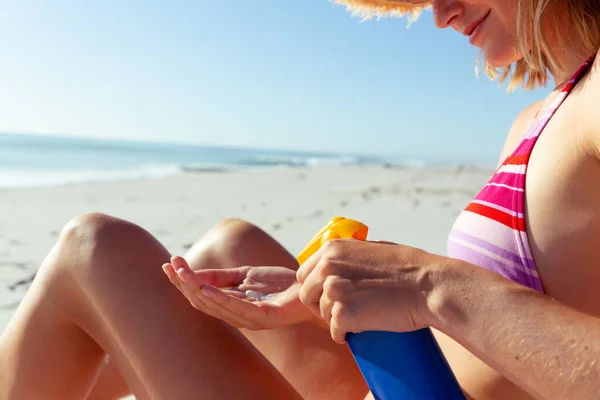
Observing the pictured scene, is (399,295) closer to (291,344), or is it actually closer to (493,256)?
(493,256)

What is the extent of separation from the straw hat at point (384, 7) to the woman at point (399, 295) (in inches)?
16.0

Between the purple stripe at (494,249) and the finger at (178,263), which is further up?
the purple stripe at (494,249)

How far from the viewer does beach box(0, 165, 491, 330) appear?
391 centimetres

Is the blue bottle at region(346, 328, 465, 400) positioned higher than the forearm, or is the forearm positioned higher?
the forearm

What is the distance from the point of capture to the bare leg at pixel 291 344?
1403 millimetres

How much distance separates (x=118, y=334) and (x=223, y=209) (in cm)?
456

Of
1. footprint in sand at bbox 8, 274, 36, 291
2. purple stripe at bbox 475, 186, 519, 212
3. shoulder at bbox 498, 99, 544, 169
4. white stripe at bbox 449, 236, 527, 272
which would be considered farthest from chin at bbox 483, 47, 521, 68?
footprint in sand at bbox 8, 274, 36, 291

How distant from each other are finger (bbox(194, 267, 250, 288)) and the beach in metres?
1.56

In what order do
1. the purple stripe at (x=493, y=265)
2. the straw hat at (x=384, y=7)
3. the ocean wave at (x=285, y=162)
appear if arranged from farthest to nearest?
the ocean wave at (x=285, y=162), the straw hat at (x=384, y=7), the purple stripe at (x=493, y=265)

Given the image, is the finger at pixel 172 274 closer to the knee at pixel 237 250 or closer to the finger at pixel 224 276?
the finger at pixel 224 276

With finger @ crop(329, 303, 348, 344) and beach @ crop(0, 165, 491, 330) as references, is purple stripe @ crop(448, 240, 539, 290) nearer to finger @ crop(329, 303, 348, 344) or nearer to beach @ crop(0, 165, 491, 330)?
finger @ crop(329, 303, 348, 344)

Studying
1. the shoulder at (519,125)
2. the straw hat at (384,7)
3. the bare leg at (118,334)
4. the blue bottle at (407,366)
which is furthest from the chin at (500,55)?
the bare leg at (118,334)

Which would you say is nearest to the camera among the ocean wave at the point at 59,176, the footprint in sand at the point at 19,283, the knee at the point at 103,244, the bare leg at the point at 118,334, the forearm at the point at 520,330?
the forearm at the point at 520,330

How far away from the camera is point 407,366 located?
0.85 metres
